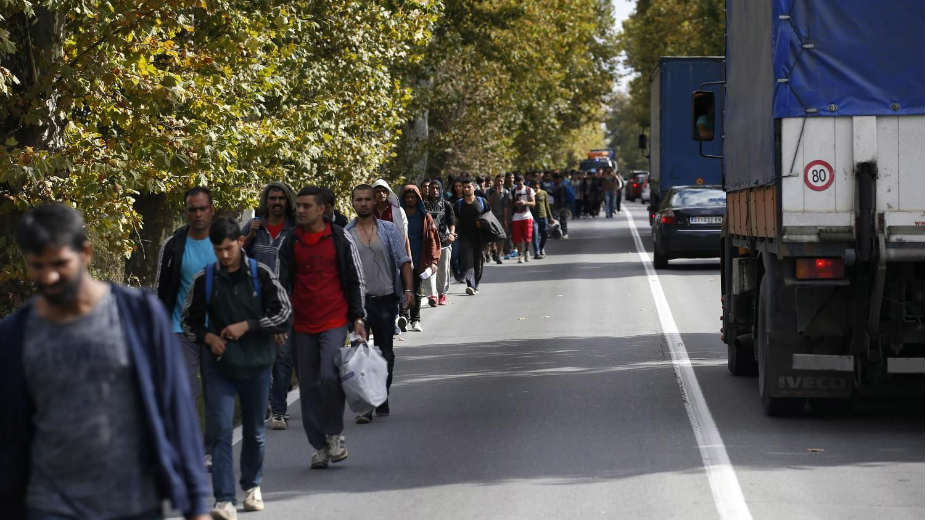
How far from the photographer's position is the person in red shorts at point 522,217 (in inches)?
1235

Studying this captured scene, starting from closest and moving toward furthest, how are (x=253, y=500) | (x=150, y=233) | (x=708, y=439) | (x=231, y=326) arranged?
1. (x=231, y=326)
2. (x=253, y=500)
3. (x=708, y=439)
4. (x=150, y=233)

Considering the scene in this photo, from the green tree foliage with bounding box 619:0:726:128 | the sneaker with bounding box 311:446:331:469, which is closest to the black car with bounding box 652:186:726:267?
the sneaker with bounding box 311:446:331:469

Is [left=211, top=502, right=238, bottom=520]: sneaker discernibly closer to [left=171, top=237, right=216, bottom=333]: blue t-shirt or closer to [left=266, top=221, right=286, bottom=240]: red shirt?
[left=171, top=237, right=216, bottom=333]: blue t-shirt

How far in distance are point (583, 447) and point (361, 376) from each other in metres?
1.62

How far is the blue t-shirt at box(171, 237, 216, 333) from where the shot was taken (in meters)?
8.59

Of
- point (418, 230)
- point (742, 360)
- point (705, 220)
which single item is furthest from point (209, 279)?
point (705, 220)

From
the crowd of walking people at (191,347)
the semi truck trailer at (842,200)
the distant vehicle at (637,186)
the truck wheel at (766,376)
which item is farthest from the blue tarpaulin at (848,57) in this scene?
the distant vehicle at (637,186)

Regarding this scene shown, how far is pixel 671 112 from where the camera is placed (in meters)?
32.9

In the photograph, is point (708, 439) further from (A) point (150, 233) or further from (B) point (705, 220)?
(B) point (705, 220)

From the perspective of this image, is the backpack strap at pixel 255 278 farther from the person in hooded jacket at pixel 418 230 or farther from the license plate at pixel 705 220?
the license plate at pixel 705 220

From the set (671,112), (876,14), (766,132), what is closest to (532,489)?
(766,132)

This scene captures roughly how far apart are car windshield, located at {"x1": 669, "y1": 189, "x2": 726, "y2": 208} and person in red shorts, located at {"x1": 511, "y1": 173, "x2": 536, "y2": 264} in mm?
3381

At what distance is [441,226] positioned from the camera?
2167cm

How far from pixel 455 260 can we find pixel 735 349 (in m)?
13.3
